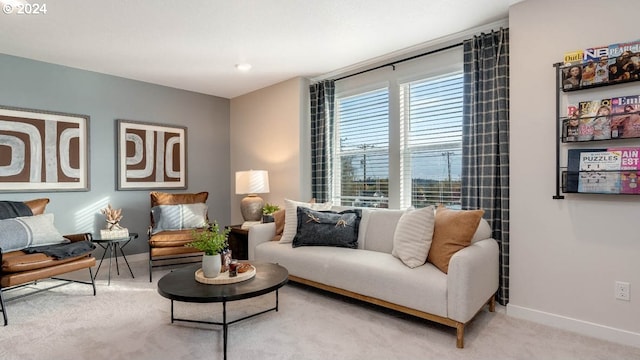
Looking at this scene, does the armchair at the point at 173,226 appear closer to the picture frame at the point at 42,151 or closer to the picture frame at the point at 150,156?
the picture frame at the point at 150,156

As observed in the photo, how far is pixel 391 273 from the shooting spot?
2.52 meters

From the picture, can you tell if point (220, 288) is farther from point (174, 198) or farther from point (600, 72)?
point (600, 72)

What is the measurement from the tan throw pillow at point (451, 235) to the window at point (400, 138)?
0.78 metres

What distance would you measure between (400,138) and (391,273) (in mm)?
1715

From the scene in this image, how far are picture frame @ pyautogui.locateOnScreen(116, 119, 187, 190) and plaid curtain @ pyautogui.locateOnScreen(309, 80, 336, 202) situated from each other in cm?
201

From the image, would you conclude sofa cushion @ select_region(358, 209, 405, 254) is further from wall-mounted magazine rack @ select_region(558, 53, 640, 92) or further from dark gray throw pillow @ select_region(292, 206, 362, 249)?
wall-mounted magazine rack @ select_region(558, 53, 640, 92)

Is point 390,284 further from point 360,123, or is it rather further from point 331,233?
point 360,123

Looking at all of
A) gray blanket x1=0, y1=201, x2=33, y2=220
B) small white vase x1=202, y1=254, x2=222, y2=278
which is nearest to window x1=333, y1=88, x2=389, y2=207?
small white vase x1=202, y1=254, x2=222, y2=278

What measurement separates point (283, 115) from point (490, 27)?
268cm

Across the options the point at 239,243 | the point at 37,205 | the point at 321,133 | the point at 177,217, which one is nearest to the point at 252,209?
the point at 239,243

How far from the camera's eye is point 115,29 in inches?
119

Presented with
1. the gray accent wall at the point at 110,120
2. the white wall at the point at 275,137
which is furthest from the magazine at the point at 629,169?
the gray accent wall at the point at 110,120

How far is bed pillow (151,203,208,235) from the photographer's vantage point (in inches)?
160

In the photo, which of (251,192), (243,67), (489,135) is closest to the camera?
(489,135)
